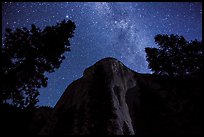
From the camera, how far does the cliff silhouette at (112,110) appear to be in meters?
20.7

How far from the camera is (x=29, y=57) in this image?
23.7 meters

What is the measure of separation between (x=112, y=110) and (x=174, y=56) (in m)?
12.0

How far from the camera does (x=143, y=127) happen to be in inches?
990

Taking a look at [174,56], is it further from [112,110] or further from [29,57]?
[29,57]

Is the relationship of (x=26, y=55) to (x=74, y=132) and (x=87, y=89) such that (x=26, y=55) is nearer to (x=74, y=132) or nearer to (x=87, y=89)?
(x=87, y=89)

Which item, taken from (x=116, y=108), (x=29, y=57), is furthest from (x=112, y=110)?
(x=29, y=57)

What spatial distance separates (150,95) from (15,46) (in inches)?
765

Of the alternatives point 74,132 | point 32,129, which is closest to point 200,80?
point 74,132

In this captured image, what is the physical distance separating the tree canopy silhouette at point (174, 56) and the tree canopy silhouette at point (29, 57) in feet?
38.9

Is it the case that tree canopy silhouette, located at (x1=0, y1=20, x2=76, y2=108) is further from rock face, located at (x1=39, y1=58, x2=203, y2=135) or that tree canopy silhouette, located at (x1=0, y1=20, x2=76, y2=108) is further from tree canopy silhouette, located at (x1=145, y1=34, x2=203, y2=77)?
tree canopy silhouette, located at (x1=145, y1=34, x2=203, y2=77)

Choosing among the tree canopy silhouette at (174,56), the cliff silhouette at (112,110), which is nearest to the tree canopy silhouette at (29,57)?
the cliff silhouette at (112,110)

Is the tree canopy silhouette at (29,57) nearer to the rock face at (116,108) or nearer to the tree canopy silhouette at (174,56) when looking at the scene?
the rock face at (116,108)

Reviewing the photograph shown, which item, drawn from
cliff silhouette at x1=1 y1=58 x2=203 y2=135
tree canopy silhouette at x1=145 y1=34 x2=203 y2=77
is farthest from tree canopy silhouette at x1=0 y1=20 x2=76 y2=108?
tree canopy silhouette at x1=145 y1=34 x2=203 y2=77

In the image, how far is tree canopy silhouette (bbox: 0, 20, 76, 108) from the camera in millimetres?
22562
